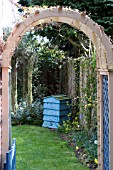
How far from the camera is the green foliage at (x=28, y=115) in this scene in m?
7.22

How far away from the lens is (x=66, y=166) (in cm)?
411

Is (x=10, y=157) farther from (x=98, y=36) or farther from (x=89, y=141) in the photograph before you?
(x=89, y=141)

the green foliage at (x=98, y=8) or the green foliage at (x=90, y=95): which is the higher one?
the green foliage at (x=98, y=8)

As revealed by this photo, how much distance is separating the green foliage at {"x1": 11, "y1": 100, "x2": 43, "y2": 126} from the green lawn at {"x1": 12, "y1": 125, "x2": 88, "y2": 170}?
0.78m

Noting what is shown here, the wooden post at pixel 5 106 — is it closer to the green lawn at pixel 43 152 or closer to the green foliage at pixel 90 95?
the green lawn at pixel 43 152

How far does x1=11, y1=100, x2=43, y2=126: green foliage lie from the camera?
7223 millimetres

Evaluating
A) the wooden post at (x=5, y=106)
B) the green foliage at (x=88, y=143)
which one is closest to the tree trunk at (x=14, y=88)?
the green foliage at (x=88, y=143)

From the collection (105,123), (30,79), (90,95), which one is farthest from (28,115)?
(105,123)

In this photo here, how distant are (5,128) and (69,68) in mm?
5047

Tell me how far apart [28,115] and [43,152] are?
265 cm

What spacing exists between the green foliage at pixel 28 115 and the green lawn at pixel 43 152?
782mm

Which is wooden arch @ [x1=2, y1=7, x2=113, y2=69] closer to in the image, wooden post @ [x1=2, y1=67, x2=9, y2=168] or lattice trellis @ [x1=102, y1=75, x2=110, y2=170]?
wooden post @ [x1=2, y1=67, x2=9, y2=168]

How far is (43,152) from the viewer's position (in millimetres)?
4805

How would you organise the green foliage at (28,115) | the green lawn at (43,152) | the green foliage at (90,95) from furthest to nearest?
the green foliage at (28,115) < the green foliage at (90,95) < the green lawn at (43,152)
